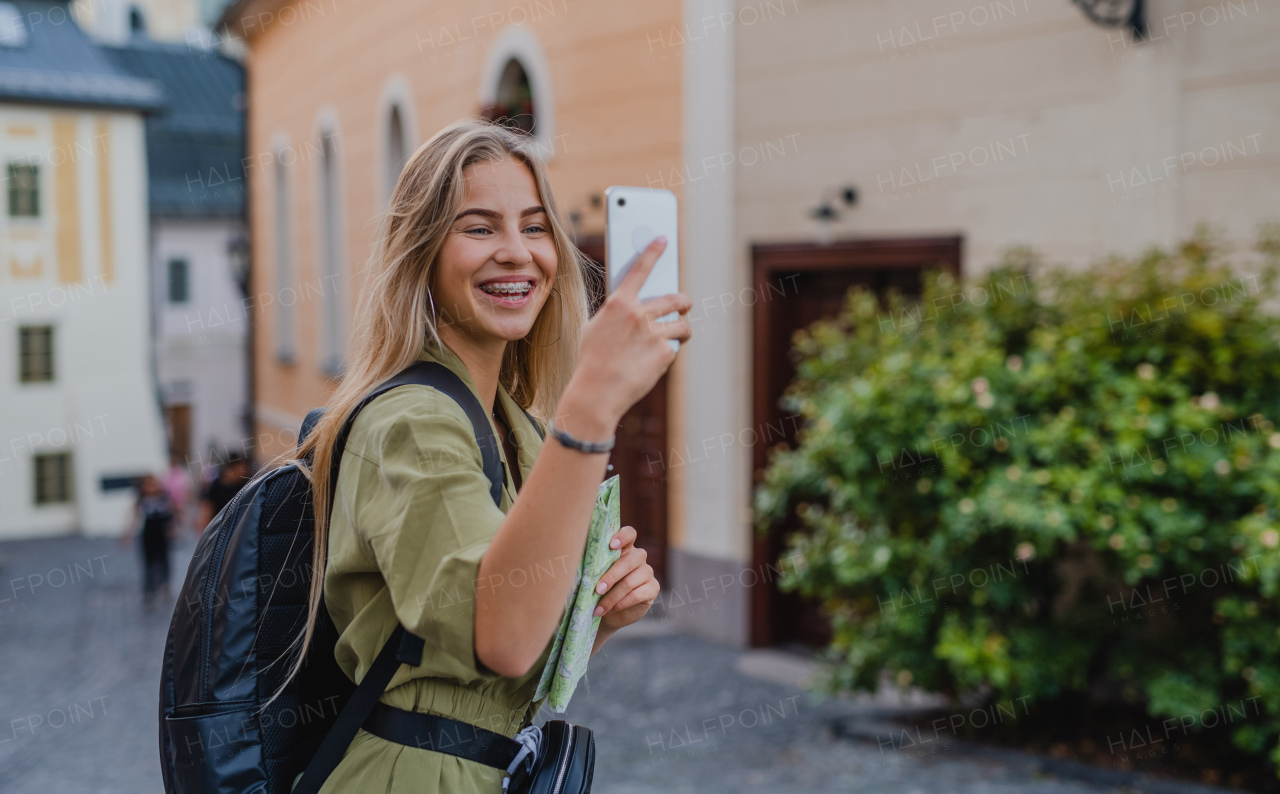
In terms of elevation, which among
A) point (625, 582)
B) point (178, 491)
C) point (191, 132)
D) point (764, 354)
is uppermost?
point (191, 132)

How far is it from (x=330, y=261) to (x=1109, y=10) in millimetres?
13208

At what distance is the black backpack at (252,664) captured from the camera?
154 centimetres

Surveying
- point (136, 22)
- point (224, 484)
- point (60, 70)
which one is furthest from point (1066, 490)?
point (136, 22)

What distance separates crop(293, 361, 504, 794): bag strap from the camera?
54.7 inches

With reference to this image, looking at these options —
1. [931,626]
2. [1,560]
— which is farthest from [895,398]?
[1,560]

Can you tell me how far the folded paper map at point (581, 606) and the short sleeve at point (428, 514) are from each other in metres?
0.16

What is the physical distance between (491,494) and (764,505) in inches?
182

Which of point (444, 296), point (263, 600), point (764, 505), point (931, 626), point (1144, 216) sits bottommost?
point (931, 626)

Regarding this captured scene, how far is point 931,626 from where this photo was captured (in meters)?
5.20

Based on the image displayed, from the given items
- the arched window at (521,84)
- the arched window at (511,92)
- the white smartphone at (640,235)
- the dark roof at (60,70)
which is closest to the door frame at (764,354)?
the arched window at (521,84)

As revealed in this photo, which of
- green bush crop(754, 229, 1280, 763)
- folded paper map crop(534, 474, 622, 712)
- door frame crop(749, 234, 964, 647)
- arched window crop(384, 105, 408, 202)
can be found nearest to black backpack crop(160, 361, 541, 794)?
folded paper map crop(534, 474, 622, 712)

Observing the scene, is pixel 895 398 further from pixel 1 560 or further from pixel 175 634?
pixel 1 560

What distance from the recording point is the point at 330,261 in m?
17.0

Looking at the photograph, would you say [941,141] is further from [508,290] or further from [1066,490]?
[508,290]
